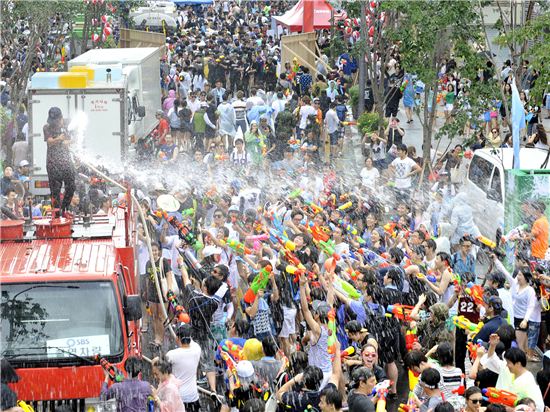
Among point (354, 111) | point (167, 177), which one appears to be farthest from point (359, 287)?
point (354, 111)

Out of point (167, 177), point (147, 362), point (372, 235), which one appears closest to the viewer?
point (147, 362)

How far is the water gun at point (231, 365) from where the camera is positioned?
31.2 ft

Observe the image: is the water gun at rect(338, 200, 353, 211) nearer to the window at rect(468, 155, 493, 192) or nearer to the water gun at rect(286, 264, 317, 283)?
the window at rect(468, 155, 493, 192)

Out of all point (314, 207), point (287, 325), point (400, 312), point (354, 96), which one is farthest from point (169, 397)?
point (354, 96)

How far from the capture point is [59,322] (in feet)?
30.3

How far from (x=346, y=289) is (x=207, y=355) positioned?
1.58 metres

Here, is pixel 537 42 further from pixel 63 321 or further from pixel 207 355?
pixel 63 321

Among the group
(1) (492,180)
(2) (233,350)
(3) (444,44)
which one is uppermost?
(3) (444,44)

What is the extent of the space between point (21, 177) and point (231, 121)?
21.7ft

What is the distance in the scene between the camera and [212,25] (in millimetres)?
45812

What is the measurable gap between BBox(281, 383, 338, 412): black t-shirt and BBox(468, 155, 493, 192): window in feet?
29.7

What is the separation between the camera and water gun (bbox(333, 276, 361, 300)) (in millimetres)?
11453

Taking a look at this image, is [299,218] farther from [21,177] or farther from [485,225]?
[21,177]

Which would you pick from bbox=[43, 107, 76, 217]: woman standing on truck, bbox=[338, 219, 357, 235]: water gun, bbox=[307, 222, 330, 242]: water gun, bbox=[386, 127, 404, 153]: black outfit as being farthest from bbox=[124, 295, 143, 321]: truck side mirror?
bbox=[386, 127, 404, 153]: black outfit
